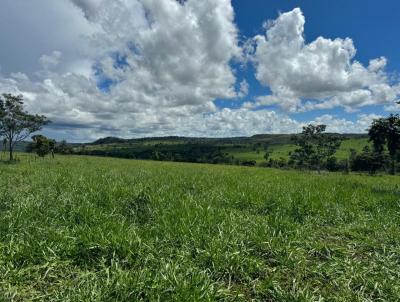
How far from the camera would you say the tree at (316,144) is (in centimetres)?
10581

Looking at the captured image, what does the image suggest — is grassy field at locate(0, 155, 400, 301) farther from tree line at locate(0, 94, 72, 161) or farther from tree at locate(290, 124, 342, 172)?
tree at locate(290, 124, 342, 172)

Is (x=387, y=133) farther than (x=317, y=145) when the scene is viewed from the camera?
No

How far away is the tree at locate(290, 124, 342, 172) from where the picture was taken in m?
106

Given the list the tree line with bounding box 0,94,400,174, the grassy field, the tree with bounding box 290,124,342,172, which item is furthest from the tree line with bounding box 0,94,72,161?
the tree with bounding box 290,124,342,172

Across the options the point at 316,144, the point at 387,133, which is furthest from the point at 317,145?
the point at 387,133

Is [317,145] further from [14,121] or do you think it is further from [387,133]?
[14,121]

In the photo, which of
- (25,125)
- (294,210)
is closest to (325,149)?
(25,125)

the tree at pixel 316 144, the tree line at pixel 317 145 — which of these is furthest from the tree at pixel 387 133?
the tree at pixel 316 144

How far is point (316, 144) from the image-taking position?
10831 centimetres

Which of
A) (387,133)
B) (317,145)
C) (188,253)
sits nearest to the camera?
(188,253)

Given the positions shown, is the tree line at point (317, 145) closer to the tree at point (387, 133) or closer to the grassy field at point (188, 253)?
the tree at point (387, 133)

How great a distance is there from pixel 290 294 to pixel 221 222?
2.93 m

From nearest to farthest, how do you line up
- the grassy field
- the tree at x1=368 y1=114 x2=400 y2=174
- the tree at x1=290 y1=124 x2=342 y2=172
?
the grassy field
the tree at x1=368 y1=114 x2=400 y2=174
the tree at x1=290 y1=124 x2=342 y2=172

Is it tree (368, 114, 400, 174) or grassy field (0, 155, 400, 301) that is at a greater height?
tree (368, 114, 400, 174)
